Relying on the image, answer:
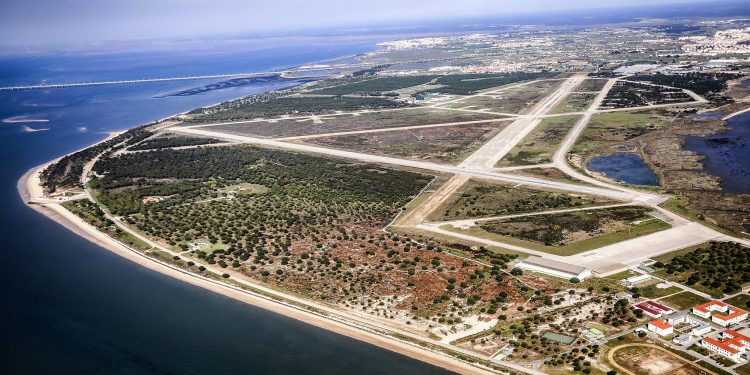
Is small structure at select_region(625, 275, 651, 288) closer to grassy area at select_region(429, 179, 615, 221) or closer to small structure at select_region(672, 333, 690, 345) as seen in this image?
small structure at select_region(672, 333, 690, 345)

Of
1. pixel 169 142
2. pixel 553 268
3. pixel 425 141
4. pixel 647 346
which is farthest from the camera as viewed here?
pixel 169 142

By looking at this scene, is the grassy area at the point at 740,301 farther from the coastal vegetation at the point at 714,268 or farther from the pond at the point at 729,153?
the pond at the point at 729,153

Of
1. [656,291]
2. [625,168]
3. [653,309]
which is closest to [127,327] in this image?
[653,309]

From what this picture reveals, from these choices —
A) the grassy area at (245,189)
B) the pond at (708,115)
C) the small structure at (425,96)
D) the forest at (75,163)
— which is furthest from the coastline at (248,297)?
the pond at (708,115)

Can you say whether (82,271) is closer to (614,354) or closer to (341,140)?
(614,354)

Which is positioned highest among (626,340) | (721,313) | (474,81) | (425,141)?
(474,81)

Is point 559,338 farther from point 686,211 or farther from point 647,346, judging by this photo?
point 686,211
